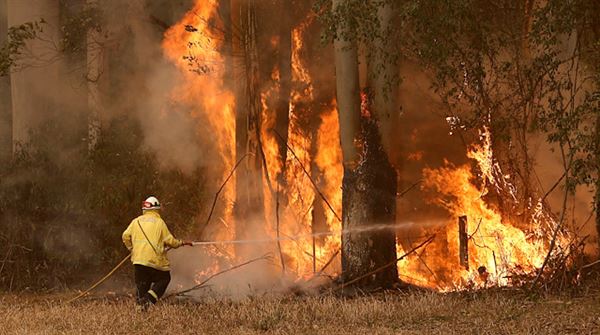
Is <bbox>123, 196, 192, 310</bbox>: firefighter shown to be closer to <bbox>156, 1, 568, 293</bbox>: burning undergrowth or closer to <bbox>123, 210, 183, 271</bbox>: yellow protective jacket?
A: <bbox>123, 210, 183, 271</bbox>: yellow protective jacket

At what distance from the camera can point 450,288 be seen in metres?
14.6

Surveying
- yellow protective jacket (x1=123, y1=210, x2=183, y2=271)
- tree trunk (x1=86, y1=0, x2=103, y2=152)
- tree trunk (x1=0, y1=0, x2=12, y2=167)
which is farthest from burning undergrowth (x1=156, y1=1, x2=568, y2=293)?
tree trunk (x1=0, y1=0, x2=12, y2=167)

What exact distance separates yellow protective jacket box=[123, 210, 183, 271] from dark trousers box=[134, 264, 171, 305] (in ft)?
0.43

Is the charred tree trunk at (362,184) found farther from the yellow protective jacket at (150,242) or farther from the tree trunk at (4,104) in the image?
the tree trunk at (4,104)

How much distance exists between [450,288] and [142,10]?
28.2 feet

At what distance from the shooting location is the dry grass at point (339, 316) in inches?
415

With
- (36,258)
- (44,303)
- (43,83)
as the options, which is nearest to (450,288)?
(44,303)

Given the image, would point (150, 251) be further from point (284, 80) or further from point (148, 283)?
point (284, 80)

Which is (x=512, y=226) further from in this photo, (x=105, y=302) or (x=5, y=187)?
(x=5, y=187)

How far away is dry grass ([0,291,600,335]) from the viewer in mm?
10539

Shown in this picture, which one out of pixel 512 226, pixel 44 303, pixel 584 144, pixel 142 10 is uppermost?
pixel 142 10

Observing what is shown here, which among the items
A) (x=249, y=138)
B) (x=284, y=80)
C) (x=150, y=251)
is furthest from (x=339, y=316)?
(x=284, y=80)

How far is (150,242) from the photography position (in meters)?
12.5

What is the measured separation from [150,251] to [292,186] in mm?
5712
